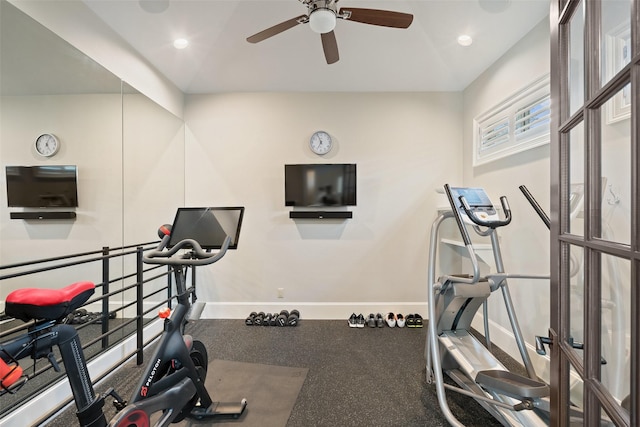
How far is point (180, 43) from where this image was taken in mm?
2965

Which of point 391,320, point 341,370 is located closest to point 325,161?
point 391,320

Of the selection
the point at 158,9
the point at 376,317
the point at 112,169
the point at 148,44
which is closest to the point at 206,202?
the point at 112,169

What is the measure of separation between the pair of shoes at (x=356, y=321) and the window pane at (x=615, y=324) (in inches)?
114

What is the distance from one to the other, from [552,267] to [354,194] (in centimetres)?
267

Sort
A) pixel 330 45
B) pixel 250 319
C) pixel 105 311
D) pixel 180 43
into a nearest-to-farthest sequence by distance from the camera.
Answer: pixel 330 45 < pixel 105 311 < pixel 180 43 < pixel 250 319

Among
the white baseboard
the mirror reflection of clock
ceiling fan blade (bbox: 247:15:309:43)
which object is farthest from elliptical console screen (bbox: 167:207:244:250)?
ceiling fan blade (bbox: 247:15:309:43)

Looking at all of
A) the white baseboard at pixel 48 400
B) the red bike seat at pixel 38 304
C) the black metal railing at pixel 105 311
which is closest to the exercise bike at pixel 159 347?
the red bike seat at pixel 38 304

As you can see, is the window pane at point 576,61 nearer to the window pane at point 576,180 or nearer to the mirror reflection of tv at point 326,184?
the window pane at point 576,180

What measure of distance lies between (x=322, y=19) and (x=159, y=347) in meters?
2.21

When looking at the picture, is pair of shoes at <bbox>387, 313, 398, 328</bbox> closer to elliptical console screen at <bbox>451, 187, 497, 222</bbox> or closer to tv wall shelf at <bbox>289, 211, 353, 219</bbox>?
tv wall shelf at <bbox>289, 211, 353, 219</bbox>

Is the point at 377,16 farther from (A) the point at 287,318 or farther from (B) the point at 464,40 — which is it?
(A) the point at 287,318

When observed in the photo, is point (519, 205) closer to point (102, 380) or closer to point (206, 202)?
point (206, 202)

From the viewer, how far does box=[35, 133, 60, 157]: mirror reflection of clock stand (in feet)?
6.49

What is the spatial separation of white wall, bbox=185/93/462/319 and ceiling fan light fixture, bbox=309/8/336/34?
5.96 feet
